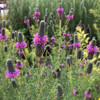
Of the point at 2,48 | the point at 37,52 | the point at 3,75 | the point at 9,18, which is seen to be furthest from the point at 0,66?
the point at 9,18

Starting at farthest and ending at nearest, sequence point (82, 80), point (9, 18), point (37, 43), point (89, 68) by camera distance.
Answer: point (9, 18)
point (82, 80)
point (89, 68)
point (37, 43)

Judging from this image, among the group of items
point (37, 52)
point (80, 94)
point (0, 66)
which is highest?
point (37, 52)

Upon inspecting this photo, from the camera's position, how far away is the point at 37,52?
52.8 inches

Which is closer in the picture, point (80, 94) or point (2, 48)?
point (80, 94)

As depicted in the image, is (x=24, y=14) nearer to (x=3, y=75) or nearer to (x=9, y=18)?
(x=9, y=18)

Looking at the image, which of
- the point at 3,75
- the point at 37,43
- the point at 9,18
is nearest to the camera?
the point at 37,43

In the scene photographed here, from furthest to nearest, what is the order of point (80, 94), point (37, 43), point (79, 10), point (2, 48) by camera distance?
point (79, 10) → point (2, 48) → point (80, 94) → point (37, 43)

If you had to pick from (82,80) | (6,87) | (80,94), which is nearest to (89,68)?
(82,80)

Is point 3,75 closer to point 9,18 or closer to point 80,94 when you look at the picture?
point 80,94

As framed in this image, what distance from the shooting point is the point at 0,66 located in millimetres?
2400

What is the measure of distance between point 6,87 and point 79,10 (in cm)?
352

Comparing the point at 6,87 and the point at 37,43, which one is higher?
the point at 37,43

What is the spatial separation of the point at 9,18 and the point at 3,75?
328 centimetres

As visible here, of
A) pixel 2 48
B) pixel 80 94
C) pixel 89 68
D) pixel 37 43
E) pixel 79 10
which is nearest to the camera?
pixel 37 43
